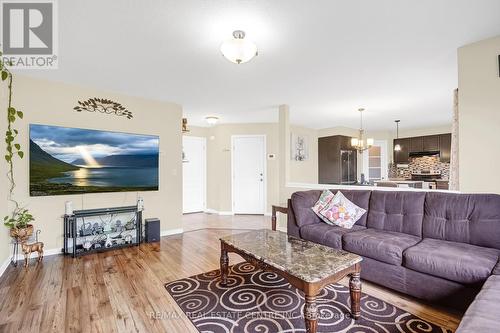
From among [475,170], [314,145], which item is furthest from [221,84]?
[314,145]

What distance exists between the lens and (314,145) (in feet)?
23.7

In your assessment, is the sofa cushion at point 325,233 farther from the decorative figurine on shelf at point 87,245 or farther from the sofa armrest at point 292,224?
the decorative figurine on shelf at point 87,245

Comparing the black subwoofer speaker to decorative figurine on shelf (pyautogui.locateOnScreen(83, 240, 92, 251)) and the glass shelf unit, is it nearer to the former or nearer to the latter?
the glass shelf unit

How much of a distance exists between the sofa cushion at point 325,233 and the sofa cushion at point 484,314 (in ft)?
4.15

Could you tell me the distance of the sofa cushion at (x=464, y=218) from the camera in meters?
2.19

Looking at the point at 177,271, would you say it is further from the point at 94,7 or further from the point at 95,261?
the point at 94,7

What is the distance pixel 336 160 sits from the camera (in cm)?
671

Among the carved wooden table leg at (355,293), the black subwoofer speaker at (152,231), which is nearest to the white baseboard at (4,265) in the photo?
the black subwoofer speaker at (152,231)

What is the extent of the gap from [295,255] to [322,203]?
1.39 m

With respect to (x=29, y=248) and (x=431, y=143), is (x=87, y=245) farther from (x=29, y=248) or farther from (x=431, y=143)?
(x=431, y=143)

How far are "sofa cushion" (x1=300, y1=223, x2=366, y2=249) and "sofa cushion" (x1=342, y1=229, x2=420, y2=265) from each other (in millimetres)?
83

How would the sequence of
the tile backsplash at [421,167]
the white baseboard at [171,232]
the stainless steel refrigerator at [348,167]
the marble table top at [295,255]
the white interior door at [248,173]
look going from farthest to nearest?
1. the tile backsplash at [421,167]
2. the stainless steel refrigerator at [348,167]
3. the white interior door at [248,173]
4. the white baseboard at [171,232]
5. the marble table top at [295,255]

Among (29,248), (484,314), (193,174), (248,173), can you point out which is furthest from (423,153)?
(29,248)

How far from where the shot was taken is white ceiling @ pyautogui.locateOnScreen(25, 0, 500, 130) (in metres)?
1.93
